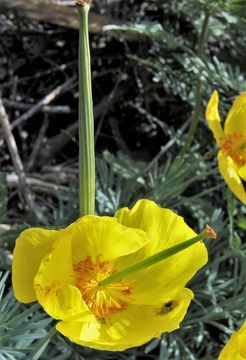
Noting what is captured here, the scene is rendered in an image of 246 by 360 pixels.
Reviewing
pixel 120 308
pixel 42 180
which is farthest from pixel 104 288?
pixel 42 180

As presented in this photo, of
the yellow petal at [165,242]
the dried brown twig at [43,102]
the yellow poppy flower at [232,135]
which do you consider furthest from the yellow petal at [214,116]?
the dried brown twig at [43,102]

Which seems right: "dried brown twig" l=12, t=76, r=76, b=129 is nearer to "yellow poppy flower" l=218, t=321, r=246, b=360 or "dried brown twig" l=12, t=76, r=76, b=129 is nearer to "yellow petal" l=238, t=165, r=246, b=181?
"yellow petal" l=238, t=165, r=246, b=181

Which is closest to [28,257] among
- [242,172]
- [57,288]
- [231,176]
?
[57,288]

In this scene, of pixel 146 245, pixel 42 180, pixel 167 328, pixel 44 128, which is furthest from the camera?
pixel 44 128

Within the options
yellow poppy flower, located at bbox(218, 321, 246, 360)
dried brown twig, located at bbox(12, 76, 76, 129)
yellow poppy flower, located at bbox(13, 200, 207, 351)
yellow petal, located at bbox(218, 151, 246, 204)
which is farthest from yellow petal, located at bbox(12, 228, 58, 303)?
dried brown twig, located at bbox(12, 76, 76, 129)

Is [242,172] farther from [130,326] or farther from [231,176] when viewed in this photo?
[130,326]

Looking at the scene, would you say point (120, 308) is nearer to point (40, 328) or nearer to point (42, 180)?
point (40, 328)
